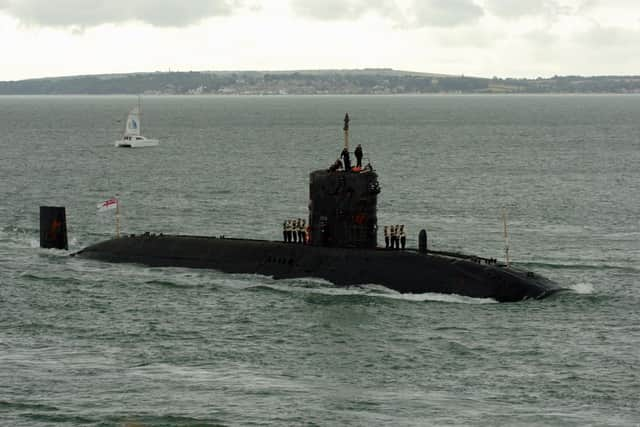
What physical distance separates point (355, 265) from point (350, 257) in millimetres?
582

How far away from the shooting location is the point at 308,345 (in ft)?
122

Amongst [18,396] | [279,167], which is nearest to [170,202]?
[279,167]

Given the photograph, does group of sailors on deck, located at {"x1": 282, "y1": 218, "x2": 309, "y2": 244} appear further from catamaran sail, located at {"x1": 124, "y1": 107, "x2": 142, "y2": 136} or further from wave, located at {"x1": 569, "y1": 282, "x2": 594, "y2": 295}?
catamaran sail, located at {"x1": 124, "y1": 107, "x2": 142, "y2": 136}

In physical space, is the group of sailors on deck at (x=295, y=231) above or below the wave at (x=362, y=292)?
above

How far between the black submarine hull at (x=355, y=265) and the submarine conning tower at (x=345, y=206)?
56 centimetres

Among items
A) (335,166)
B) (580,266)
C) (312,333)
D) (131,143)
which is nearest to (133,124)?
(131,143)

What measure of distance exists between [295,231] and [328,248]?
8.31ft

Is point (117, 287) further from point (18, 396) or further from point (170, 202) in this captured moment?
point (170, 202)

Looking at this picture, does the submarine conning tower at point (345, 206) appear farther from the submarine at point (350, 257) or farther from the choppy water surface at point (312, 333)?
the choppy water surface at point (312, 333)

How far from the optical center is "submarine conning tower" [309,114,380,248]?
4431 centimetres

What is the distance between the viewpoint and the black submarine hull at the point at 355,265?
41.4 meters

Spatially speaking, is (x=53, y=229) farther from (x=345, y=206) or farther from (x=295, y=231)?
(x=345, y=206)

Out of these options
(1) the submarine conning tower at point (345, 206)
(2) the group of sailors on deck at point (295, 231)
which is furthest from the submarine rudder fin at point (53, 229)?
(1) the submarine conning tower at point (345, 206)

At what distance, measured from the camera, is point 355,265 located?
4372 centimetres
